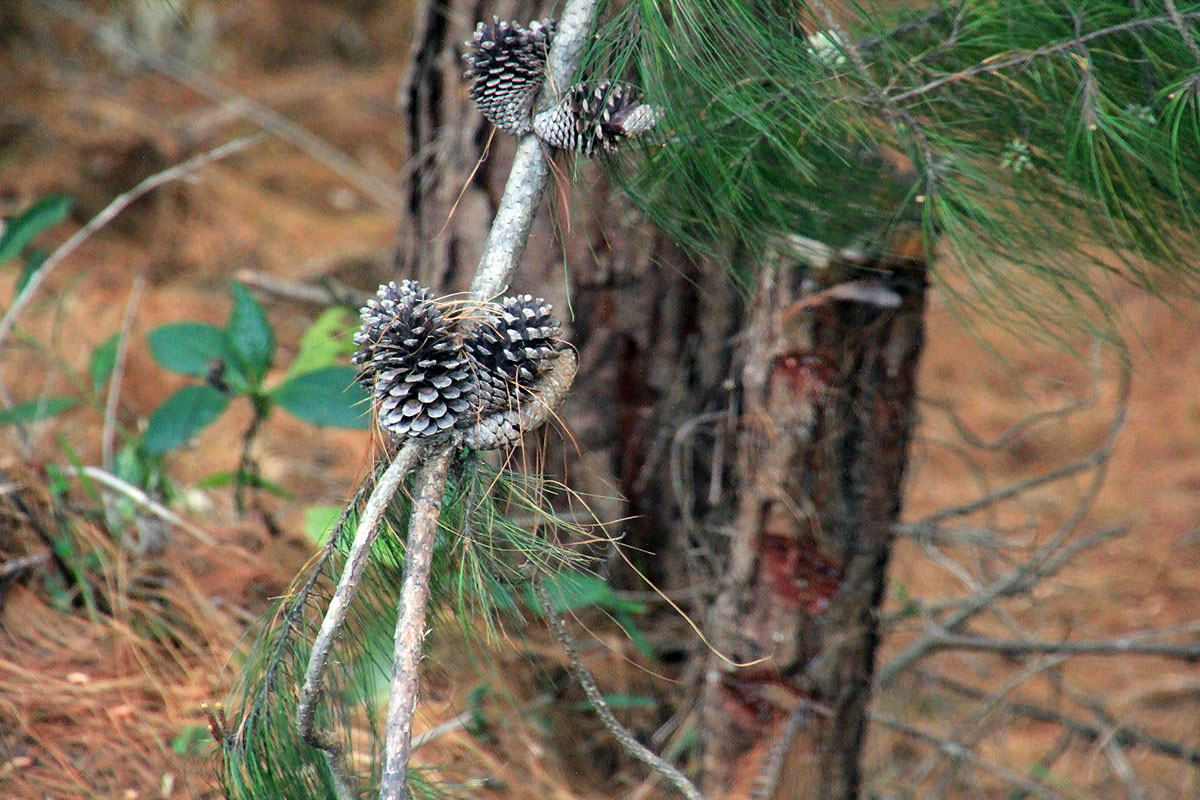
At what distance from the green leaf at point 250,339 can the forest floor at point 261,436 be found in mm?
260

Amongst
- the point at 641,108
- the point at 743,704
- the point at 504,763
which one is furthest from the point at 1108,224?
the point at 504,763

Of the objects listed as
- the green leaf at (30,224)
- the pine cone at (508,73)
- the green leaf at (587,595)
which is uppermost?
the green leaf at (30,224)

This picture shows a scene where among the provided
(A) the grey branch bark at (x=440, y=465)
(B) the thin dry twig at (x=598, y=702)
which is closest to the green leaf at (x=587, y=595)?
(B) the thin dry twig at (x=598, y=702)

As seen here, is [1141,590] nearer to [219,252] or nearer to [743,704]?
[743,704]

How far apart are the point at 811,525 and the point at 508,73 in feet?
2.27

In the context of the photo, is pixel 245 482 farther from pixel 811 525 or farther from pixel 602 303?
pixel 811 525

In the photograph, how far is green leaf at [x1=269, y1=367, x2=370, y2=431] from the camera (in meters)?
1.26

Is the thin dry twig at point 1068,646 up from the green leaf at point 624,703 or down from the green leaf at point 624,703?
up

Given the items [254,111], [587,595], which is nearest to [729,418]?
[587,595]

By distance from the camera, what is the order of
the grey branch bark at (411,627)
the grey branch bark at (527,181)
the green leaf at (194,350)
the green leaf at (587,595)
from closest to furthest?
the grey branch bark at (411,627)
the grey branch bark at (527,181)
the green leaf at (587,595)
the green leaf at (194,350)

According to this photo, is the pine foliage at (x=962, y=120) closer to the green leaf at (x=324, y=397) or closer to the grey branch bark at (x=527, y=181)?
the grey branch bark at (x=527, y=181)

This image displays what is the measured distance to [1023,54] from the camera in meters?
0.71

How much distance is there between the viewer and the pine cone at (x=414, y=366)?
1.80 feet

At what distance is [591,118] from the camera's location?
0.64 m
